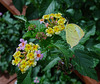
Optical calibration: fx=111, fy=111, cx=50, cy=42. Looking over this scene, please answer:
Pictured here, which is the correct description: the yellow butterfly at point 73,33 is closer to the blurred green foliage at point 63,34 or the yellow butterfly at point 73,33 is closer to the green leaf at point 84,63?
the blurred green foliage at point 63,34

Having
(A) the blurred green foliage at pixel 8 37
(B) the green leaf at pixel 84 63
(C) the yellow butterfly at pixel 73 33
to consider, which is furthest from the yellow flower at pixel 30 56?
(A) the blurred green foliage at pixel 8 37

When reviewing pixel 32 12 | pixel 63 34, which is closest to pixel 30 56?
pixel 63 34

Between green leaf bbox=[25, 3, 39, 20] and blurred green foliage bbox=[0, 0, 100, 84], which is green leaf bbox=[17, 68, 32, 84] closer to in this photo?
blurred green foliage bbox=[0, 0, 100, 84]

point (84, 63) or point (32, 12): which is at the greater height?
point (32, 12)

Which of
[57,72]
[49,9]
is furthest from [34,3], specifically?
[57,72]

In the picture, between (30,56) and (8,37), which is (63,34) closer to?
(30,56)

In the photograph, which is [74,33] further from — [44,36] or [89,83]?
[89,83]

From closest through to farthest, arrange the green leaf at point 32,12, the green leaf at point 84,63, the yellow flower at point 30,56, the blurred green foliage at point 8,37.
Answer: the yellow flower at point 30,56 → the green leaf at point 84,63 → the green leaf at point 32,12 → the blurred green foliage at point 8,37

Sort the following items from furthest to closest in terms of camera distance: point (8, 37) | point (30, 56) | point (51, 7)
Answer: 1. point (8, 37)
2. point (51, 7)
3. point (30, 56)
